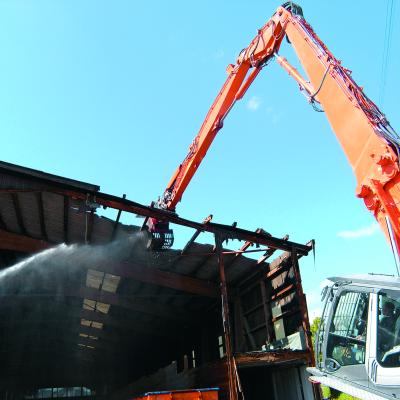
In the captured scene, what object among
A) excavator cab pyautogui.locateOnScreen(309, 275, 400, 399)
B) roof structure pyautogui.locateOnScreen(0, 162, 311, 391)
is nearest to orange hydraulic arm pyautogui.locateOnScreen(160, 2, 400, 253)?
excavator cab pyautogui.locateOnScreen(309, 275, 400, 399)

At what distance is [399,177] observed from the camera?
5070mm

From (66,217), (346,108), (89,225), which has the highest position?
(66,217)

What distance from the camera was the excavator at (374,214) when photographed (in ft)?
13.9

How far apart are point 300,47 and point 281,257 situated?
8664 millimetres

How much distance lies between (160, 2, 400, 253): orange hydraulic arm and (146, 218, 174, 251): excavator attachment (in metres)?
5.46

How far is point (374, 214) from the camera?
559 centimetres

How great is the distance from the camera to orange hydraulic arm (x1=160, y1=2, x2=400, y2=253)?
524 centimetres

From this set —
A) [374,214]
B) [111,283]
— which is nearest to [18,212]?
[111,283]

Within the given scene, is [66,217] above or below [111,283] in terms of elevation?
above

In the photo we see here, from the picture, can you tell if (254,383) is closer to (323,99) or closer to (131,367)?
(323,99)

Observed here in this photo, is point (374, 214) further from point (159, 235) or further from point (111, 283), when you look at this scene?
point (111, 283)

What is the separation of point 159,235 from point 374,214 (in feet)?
28.2

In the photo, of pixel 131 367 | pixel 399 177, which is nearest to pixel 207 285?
pixel 399 177

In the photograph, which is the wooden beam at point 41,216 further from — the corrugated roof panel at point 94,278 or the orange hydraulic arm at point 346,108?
the orange hydraulic arm at point 346,108
